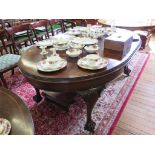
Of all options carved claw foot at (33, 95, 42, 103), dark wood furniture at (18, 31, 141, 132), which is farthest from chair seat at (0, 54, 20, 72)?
dark wood furniture at (18, 31, 141, 132)

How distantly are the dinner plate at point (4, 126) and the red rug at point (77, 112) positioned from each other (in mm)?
818

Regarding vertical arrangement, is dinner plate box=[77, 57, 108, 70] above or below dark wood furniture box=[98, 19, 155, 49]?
above

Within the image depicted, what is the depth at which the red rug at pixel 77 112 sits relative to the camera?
165 cm

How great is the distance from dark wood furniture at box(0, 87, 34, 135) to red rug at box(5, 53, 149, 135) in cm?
69

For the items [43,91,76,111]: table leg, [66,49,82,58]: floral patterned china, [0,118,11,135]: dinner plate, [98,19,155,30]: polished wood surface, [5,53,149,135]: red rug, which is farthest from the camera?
[98,19,155,30]: polished wood surface

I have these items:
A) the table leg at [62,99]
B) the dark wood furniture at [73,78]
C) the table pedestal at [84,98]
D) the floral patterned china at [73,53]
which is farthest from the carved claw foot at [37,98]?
Answer: the floral patterned china at [73,53]

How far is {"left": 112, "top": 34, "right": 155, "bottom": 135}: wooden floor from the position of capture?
5.41ft

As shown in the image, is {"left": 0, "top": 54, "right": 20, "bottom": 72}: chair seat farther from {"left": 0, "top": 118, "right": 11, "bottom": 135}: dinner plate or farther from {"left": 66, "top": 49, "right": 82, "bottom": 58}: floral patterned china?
{"left": 0, "top": 118, "right": 11, "bottom": 135}: dinner plate

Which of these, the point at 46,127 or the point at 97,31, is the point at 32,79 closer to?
the point at 46,127

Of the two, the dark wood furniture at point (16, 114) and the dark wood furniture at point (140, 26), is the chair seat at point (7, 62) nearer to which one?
the dark wood furniture at point (16, 114)

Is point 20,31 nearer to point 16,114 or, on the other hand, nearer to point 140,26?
point 16,114
